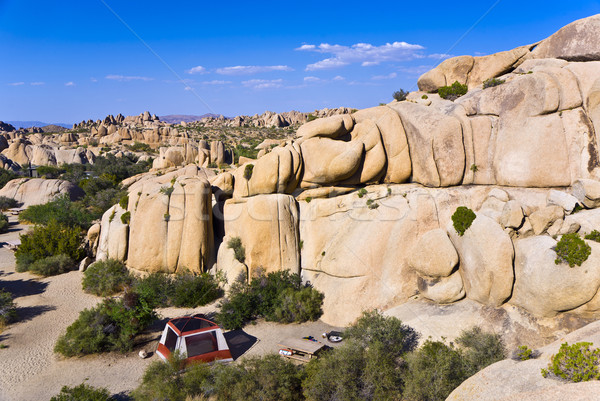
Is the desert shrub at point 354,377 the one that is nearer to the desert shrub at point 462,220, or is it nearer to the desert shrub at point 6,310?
the desert shrub at point 462,220

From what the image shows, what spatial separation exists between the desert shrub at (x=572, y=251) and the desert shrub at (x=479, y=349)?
4808 mm

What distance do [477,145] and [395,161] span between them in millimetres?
5540

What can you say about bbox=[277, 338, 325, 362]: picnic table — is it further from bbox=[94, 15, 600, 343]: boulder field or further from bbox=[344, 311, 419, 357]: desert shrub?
bbox=[94, 15, 600, 343]: boulder field

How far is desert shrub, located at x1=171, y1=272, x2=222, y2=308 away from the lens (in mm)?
24422

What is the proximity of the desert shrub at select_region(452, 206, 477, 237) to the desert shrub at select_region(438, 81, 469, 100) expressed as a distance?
41.7ft

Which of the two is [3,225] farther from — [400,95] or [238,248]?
[400,95]

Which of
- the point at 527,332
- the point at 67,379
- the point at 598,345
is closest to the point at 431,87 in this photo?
the point at 527,332

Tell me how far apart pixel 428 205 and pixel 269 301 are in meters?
12.2

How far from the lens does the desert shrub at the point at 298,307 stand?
73.3ft

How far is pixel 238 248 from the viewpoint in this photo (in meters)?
26.3

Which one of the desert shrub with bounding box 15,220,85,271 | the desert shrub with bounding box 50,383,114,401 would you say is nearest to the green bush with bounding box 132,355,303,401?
the desert shrub with bounding box 50,383,114,401

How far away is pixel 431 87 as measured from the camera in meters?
32.2

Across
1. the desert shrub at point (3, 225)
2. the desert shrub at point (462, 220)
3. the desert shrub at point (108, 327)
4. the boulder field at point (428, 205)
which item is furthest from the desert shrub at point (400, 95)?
the desert shrub at point (3, 225)

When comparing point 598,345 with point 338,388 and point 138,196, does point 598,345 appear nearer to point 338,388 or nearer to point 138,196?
point 338,388
